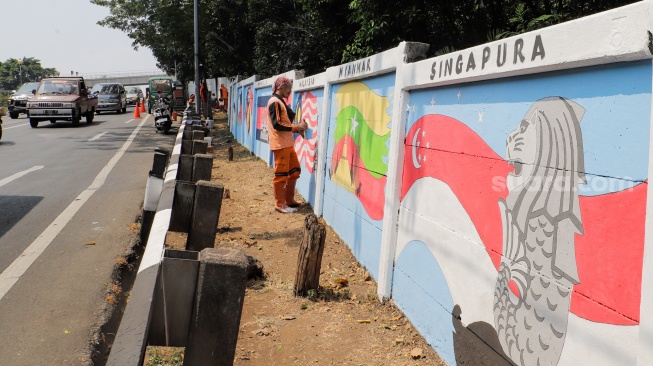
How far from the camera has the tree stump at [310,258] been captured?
496 cm

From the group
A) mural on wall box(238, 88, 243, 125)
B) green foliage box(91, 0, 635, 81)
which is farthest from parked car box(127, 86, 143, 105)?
mural on wall box(238, 88, 243, 125)

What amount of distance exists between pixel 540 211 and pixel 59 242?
551 cm

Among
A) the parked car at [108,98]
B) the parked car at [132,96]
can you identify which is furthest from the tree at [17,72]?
the parked car at [108,98]

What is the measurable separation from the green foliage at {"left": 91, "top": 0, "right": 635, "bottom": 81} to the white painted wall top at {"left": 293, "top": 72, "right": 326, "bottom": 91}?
1985mm

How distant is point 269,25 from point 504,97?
20549 millimetres

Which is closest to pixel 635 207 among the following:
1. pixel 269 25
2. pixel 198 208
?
pixel 198 208

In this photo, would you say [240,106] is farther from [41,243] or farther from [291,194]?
[41,243]

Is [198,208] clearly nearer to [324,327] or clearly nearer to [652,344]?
[324,327]

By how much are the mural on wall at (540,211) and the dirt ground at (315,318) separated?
294 mm

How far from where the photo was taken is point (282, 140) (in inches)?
323

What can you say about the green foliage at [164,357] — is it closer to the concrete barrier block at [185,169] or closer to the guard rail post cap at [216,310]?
the guard rail post cap at [216,310]

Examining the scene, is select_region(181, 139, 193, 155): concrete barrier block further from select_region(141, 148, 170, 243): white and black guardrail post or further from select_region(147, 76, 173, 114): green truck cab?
select_region(147, 76, 173, 114): green truck cab

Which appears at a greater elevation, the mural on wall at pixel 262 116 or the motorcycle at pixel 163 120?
the mural on wall at pixel 262 116

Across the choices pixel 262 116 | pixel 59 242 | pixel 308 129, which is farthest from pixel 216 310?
pixel 262 116
